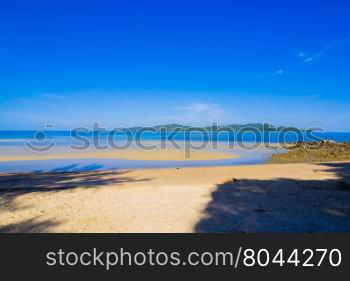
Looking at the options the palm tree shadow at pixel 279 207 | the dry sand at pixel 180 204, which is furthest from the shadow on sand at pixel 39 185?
the palm tree shadow at pixel 279 207

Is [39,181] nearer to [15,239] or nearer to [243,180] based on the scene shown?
[15,239]

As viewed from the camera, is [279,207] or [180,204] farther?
[180,204]

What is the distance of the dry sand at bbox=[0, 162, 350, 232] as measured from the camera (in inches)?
267

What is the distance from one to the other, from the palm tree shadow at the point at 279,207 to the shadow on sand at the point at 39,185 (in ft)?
12.6

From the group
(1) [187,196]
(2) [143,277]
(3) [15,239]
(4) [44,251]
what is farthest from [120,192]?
(2) [143,277]

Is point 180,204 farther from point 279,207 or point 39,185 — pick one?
point 39,185

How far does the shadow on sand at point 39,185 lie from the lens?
22.4 feet

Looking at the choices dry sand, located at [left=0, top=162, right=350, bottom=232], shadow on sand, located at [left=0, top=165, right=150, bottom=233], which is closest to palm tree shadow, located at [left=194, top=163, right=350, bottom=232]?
dry sand, located at [left=0, top=162, right=350, bottom=232]

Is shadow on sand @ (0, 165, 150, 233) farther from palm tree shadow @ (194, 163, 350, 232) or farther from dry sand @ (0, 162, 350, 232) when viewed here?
palm tree shadow @ (194, 163, 350, 232)

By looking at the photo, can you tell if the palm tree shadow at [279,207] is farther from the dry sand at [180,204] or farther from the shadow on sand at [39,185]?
the shadow on sand at [39,185]

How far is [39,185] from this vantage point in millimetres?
11320

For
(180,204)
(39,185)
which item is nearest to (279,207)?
(180,204)

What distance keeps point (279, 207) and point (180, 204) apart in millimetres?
2747

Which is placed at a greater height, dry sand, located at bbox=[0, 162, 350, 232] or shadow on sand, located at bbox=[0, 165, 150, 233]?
shadow on sand, located at bbox=[0, 165, 150, 233]
